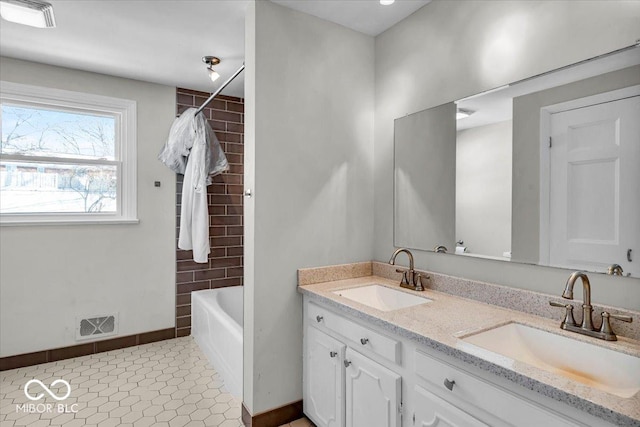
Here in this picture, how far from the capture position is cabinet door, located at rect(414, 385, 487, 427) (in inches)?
46.2

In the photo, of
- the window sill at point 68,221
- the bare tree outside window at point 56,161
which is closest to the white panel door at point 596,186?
the window sill at point 68,221

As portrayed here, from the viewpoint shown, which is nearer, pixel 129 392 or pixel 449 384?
pixel 449 384

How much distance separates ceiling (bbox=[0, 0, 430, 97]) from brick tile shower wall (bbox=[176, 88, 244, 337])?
539mm

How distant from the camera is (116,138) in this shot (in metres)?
3.20

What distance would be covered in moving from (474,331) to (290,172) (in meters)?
1.29

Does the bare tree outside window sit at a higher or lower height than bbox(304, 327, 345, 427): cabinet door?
higher

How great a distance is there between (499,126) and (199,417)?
237 centimetres

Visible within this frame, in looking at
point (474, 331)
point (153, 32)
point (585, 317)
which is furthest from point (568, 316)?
point (153, 32)

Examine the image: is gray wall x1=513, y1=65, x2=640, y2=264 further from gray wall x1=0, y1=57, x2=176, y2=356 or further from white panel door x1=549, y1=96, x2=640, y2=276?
gray wall x1=0, y1=57, x2=176, y2=356

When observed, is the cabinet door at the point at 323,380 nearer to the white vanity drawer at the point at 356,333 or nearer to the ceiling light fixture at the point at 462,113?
the white vanity drawer at the point at 356,333

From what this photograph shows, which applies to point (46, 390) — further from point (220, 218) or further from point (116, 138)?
point (116, 138)

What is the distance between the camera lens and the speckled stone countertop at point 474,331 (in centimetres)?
87

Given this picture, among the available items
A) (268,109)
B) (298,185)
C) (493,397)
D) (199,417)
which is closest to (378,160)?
(298,185)

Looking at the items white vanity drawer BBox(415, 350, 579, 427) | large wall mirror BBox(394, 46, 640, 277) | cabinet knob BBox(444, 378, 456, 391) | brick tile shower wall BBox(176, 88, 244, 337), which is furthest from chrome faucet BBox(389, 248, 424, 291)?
brick tile shower wall BBox(176, 88, 244, 337)
